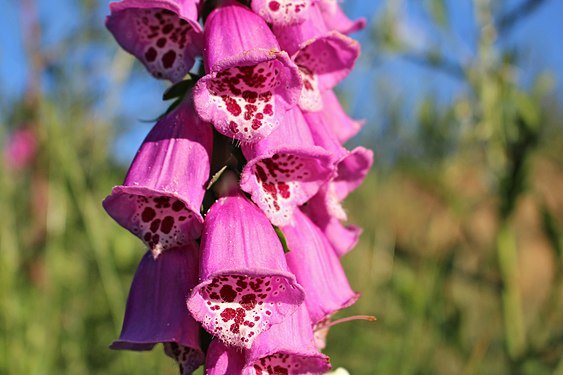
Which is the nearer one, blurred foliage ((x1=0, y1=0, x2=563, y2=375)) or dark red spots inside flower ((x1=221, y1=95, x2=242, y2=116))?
dark red spots inside flower ((x1=221, y1=95, x2=242, y2=116))

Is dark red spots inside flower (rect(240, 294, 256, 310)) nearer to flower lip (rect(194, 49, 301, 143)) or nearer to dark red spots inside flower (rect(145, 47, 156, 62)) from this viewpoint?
flower lip (rect(194, 49, 301, 143))

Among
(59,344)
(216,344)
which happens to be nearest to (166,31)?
(216,344)

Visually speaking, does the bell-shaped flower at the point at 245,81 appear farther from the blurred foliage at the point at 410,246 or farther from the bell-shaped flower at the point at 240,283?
the blurred foliage at the point at 410,246

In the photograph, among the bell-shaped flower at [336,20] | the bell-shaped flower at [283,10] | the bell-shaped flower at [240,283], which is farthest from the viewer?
the bell-shaped flower at [336,20]

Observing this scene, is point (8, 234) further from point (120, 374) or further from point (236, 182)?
point (236, 182)

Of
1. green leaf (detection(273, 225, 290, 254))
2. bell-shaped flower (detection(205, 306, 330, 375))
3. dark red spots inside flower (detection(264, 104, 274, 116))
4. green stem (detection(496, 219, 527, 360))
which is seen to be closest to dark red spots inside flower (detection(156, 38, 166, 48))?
dark red spots inside flower (detection(264, 104, 274, 116))

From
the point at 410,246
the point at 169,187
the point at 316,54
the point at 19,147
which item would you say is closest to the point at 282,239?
the point at 169,187

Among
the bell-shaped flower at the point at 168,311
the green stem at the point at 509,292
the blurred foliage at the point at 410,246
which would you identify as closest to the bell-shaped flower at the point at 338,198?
the bell-shaped flower at the point at 168,311

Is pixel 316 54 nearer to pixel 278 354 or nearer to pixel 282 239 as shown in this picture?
pixel 282 239
